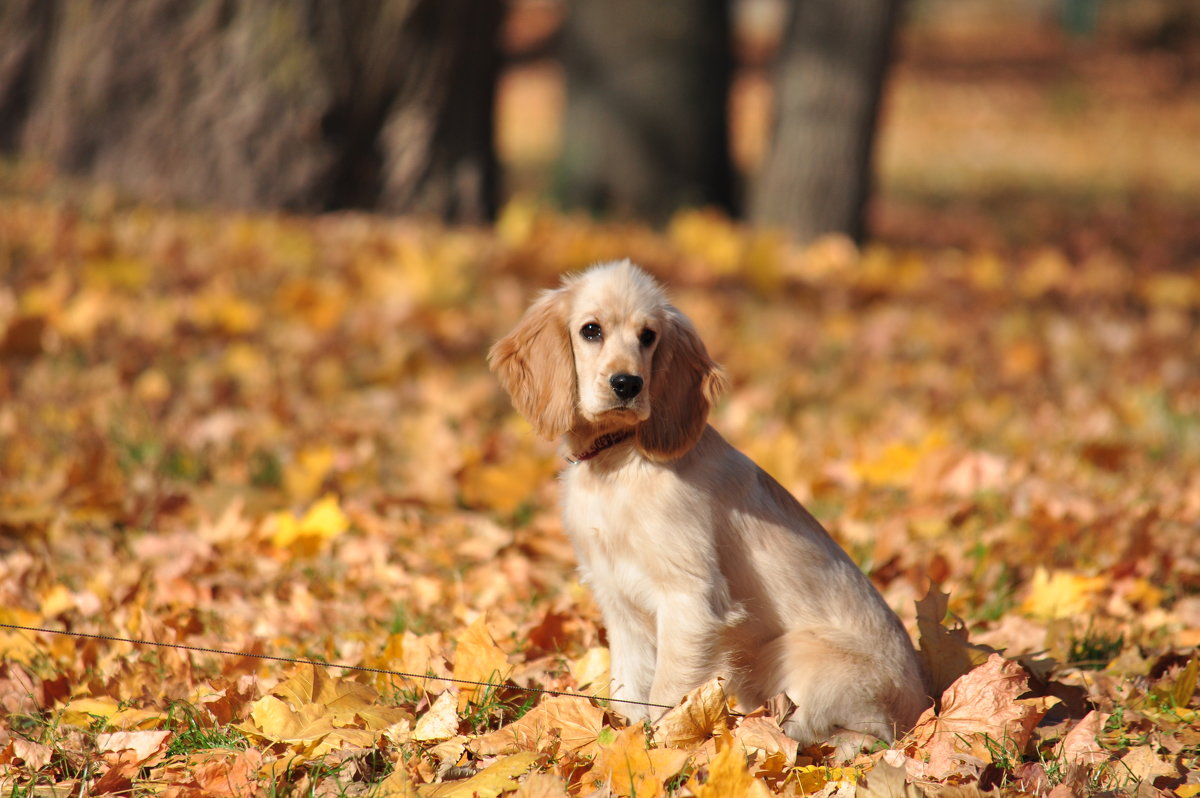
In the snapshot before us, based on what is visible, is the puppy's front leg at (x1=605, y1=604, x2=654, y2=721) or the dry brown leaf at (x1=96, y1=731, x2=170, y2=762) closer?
the dry brown leaf at (x1=96, y1=731, x2=170, y2=762)

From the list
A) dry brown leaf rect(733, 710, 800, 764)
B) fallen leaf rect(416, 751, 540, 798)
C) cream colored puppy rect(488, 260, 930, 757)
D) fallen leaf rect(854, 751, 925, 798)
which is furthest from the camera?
cream colored puppy rect(488, 260, 930, 757)

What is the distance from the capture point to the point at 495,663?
117 inches

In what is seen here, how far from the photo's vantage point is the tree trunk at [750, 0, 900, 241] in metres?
9.19

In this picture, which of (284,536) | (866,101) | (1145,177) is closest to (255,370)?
(284,536)

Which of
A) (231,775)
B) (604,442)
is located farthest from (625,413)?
(231,775)

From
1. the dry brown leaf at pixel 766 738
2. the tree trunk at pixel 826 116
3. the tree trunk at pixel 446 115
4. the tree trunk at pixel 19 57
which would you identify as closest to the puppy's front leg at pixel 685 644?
the dry brown leaf at pixel 766 738

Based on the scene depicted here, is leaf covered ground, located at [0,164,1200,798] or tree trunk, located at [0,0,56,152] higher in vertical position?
tree trunk, located at [0,0,56,152]

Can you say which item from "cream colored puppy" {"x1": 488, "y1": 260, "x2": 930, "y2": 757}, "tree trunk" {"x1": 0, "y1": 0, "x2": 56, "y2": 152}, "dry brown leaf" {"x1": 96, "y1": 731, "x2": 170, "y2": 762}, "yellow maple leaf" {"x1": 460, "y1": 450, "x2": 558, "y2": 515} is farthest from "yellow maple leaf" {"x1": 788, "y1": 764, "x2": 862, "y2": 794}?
"tree trunk" {"x1": 0, "y1": 0, "x2": 56, "y2": 152}

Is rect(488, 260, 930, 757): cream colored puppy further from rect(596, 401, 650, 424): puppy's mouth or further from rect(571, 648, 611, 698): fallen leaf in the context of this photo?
rect(571, 648, 611, 698): fallen leaf

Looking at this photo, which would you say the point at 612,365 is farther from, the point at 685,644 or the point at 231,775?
the point at 231,775

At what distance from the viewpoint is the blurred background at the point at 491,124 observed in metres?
7.85

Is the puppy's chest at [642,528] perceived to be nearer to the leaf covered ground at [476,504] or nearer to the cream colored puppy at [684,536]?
the cream colored puppy at [684,536]

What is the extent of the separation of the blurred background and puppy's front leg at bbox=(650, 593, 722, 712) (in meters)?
6.38

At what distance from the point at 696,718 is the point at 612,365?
2.82ft
